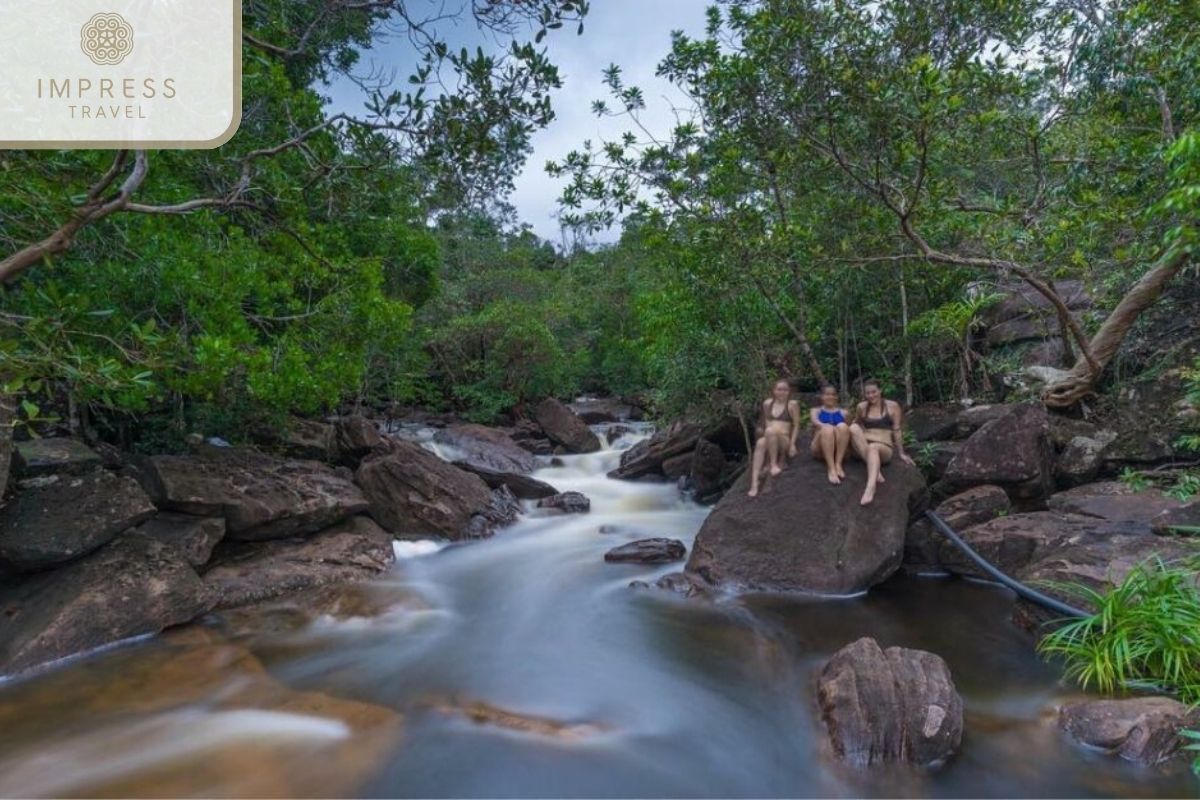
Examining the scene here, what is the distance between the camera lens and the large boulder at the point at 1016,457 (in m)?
7.72

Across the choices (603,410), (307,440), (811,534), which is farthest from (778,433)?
(603,410)

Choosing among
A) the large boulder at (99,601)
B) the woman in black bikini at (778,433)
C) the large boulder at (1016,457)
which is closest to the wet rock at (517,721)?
Result: the large boulder at (99,601)

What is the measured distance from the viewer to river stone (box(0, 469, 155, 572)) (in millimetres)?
5609

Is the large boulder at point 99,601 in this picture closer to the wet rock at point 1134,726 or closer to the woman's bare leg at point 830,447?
the woman's bare leg at point 830,447

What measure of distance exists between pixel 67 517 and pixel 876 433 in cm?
819

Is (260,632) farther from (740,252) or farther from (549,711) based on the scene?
(740,252)

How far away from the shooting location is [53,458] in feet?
20.9

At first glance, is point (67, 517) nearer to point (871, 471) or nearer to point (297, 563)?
point (297, 563)

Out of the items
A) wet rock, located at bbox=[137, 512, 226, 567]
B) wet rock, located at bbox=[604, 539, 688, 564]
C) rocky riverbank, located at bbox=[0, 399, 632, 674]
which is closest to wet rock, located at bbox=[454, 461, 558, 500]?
rocky riverbank, located at bbox=[0, 399, 632, 674]

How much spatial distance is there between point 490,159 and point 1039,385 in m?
8.11

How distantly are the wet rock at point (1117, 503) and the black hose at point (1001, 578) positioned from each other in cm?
110

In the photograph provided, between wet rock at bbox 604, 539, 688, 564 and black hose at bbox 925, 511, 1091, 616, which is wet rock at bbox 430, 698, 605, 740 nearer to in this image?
wet rock at bbox 604, 539, 688, 564

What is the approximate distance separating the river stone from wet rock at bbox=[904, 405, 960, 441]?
31.7 ft

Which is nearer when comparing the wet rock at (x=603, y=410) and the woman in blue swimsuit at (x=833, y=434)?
the woman in blue swimsuit at (x=833, y=434)
